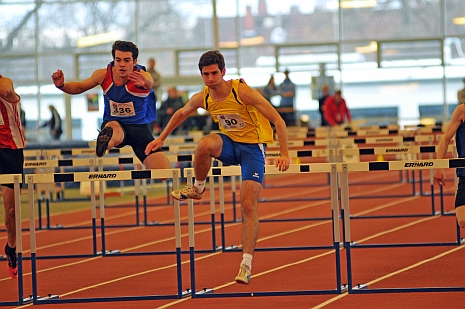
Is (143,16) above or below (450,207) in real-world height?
above

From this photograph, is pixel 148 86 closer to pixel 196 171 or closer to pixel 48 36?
pixel 196 171

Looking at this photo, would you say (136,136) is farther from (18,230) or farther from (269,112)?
(269,112)

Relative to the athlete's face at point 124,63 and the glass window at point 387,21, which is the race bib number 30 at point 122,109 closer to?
the athlete's face at point 124,63

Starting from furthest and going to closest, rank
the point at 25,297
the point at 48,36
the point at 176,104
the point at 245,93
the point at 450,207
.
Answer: the point at 48,36 < the point at 176,104 < the point at 450,207 < the point at 25,297 < the point at 245,93

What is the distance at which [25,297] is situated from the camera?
22.0 ft

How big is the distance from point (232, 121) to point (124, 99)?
1.71m

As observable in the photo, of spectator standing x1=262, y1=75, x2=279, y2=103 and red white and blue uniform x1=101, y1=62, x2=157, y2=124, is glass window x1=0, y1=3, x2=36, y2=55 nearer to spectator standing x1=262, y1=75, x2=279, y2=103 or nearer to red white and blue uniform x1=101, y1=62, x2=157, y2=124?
spectator standing x1=262, y1=75, x2=279, y2=103

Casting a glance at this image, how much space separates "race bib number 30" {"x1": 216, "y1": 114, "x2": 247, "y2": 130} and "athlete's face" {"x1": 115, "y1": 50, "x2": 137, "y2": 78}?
4.54ft

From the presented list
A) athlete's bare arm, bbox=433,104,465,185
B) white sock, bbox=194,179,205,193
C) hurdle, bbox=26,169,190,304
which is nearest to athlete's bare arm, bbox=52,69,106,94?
hurdle, bbox=26,169,190,304

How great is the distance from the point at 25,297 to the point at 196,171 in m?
1.79

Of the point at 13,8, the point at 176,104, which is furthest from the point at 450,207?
the point at 13,8

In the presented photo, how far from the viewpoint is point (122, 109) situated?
7.45 metres

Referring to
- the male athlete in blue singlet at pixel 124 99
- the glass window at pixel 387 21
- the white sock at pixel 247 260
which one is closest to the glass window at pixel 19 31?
the glass window at pixel 387 21

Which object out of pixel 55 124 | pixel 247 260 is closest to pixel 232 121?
pixel 247 260
